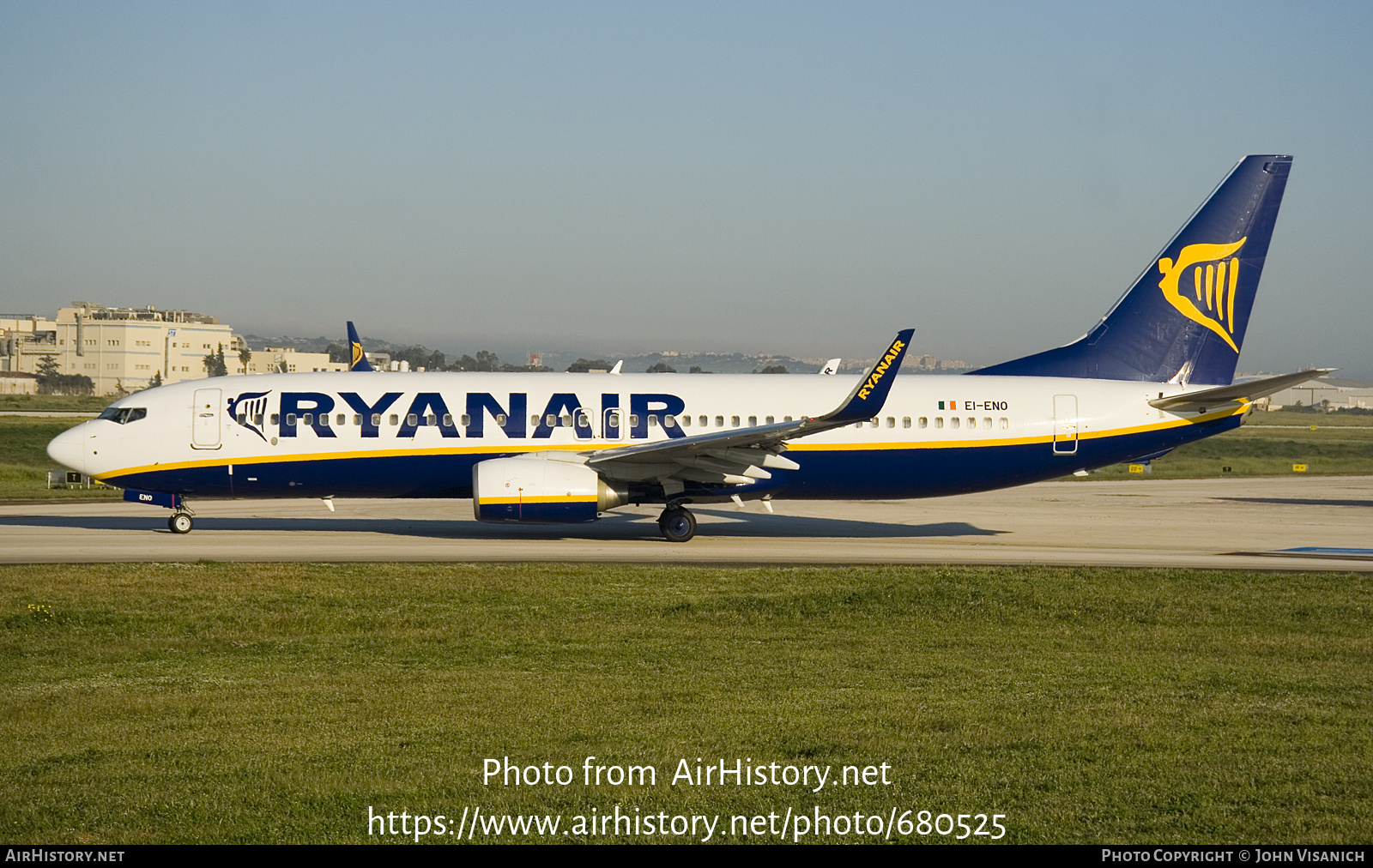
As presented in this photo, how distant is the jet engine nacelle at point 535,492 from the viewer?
86.8 feet

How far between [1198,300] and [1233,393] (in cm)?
295

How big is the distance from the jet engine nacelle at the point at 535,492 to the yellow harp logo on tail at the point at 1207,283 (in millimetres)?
15426

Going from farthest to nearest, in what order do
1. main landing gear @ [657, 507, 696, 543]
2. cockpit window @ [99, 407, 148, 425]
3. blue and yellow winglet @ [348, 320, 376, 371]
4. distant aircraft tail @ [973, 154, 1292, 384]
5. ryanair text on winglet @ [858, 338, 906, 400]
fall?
blue and yellow winglet @ [348, 320, 376, 371] < distant aircraft tail @ [973, 154, 1292, 384] < main landing gear @ [657, 507, 696, 543] < cockpit window @ [99, 407, 148, 425] < ryanair text on winglet @ [858, 338, 906, 400]

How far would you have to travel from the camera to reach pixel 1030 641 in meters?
16.2

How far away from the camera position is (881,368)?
2580 centimetres

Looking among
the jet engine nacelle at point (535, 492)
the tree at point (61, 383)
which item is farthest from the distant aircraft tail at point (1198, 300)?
the tree at point (61, 383)

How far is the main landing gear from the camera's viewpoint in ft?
95.0

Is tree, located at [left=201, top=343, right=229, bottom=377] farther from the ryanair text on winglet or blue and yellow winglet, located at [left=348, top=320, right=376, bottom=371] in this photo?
the ryanair text on winglet

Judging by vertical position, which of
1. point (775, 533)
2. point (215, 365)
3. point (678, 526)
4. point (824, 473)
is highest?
point (215, 365)

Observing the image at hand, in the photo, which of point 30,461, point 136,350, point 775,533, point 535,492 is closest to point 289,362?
point 136,350

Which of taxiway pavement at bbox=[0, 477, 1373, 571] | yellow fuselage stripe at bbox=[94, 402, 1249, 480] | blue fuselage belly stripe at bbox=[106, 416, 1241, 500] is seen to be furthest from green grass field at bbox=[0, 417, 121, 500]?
blue fuselage belly stripe at bbox=[106, 416, 1241, 500]

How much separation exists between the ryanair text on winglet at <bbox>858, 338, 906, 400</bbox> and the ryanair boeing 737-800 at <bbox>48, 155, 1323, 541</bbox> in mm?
262

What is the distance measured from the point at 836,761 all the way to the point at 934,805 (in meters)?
1.22

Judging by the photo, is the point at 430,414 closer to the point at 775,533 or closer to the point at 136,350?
the point at 775,533
